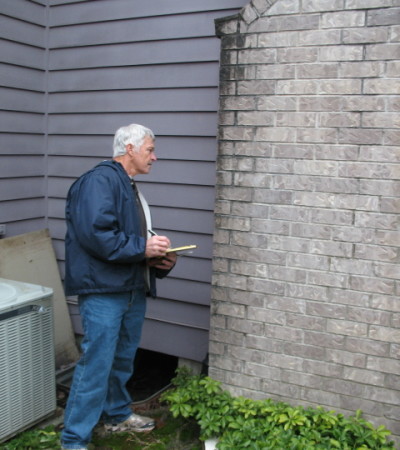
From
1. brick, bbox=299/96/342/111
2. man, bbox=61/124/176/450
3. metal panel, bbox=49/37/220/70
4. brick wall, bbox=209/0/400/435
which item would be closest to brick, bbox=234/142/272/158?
brick wall, bbox=209/0/400/435

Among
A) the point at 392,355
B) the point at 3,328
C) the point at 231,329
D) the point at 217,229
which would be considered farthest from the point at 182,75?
the point at 392,355

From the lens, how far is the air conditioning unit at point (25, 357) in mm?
3055

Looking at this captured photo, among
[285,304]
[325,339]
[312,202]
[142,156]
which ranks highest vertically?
[142,156]

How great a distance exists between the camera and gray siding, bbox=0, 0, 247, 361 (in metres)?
3.80

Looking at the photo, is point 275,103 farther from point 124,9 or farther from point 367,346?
point 124,9

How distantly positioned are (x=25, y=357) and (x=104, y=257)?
960mm

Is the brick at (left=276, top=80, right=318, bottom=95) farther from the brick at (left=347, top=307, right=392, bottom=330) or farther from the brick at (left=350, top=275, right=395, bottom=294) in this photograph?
the brick at (left=347, top=307, right=392, bottom=330)

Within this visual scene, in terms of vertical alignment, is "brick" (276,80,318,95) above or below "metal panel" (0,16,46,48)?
below

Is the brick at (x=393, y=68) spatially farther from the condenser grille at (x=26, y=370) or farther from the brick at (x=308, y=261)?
the condenser grille at (x=26, y=370)

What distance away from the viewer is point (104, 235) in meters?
2.69

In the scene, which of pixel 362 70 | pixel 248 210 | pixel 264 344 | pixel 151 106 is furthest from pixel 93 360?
pixel 362 70

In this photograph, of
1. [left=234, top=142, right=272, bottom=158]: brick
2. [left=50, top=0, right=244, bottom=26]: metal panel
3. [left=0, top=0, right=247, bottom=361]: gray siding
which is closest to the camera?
[left=234, top=142, right=272, bottom=158]: brick

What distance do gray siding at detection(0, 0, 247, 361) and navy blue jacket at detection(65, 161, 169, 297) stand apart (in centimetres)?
103

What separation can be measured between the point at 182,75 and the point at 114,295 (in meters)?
1.79
